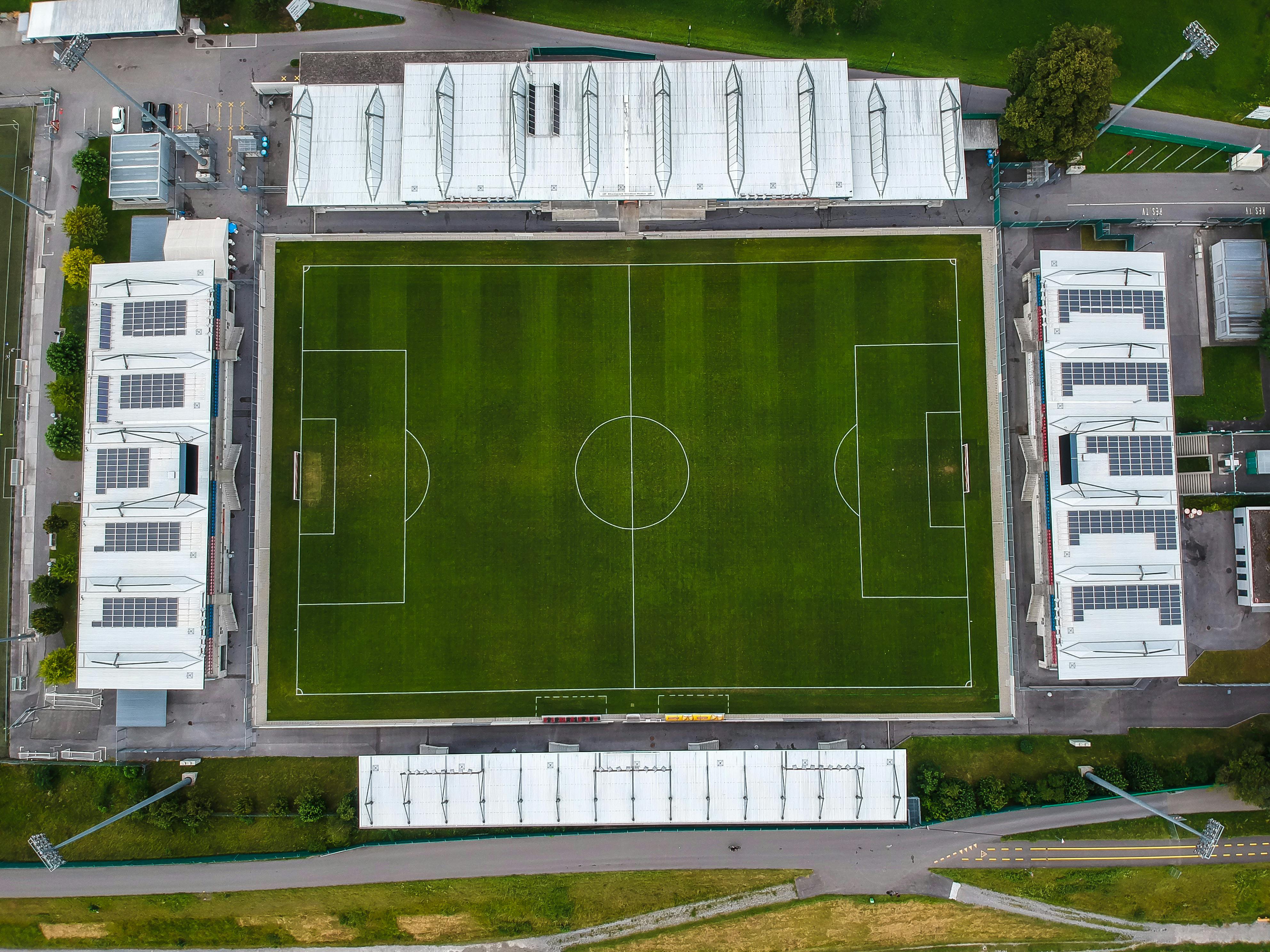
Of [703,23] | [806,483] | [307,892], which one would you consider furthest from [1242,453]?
[307,892]

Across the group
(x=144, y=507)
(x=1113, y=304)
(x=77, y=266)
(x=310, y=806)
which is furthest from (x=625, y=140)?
(x=310, y=806)

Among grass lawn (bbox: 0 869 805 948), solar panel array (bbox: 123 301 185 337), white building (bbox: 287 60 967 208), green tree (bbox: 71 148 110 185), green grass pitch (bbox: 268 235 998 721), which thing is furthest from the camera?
green tree (bbox: 71 148 110 185)

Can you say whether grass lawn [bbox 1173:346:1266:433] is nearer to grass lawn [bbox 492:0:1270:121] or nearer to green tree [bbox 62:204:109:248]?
grass lawn [bbox 492:0:1270:121]

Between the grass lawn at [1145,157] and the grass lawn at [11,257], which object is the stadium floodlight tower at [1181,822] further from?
the grass lawn at [11,257]

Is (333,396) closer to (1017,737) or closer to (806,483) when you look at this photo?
(806,483)

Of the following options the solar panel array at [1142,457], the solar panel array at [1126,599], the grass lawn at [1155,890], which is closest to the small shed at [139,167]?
the solar panel array at [1142,457]

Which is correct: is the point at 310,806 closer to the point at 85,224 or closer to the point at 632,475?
the point at 632,475

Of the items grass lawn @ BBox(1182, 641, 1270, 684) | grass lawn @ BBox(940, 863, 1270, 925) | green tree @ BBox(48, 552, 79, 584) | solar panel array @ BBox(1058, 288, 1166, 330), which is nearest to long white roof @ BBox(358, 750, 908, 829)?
grass lawn @ BBox(940, 863, 1270, 925)
